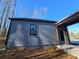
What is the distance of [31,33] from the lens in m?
14.2

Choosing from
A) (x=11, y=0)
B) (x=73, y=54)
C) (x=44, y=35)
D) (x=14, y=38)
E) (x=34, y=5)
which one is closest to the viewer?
(x=73, y=54)

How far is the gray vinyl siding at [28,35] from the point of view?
13609 millimetres

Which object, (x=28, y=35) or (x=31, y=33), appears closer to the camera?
(x=28, y=35)

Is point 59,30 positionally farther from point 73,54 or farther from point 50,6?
point 50,6

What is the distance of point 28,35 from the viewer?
551 inches

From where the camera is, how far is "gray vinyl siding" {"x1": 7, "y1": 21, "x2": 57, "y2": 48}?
44.7 feet

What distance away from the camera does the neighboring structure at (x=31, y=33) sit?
44.7 ft

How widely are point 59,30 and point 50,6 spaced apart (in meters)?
32.7

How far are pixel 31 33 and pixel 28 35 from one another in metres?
0.39

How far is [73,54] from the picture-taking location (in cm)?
934

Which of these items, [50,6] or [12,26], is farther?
[50,6]

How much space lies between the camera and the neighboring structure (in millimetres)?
13617

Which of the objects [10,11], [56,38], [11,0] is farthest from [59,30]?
[10,11]

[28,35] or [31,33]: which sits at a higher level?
[31,33]
